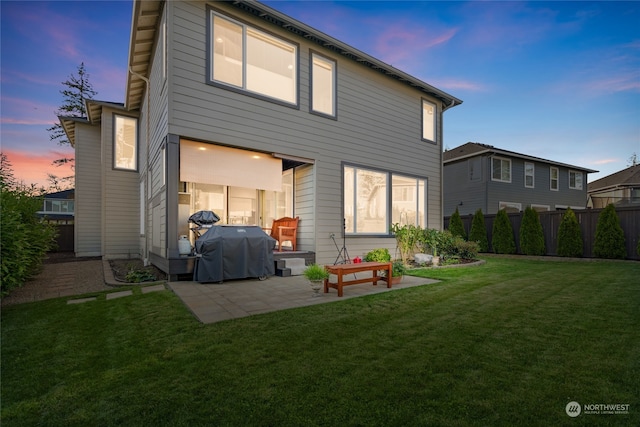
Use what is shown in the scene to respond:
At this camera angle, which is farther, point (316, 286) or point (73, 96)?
point (73, 96)

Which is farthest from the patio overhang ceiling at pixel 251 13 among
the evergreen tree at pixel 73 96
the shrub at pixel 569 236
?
the evergreen tree at pixel 73 96

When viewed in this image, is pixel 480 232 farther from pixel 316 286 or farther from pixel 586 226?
pixel 316 286

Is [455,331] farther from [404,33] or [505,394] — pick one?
[404,33]

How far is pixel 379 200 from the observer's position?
31.3ft

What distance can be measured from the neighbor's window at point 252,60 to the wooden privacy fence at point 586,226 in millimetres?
10508

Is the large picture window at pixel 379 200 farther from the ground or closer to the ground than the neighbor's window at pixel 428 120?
closer to the ground

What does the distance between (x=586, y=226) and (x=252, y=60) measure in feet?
40.7

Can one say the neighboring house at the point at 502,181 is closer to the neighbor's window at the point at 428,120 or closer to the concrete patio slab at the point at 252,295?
the neighbor's window at the point at 428,120

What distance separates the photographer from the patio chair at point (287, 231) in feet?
26.9

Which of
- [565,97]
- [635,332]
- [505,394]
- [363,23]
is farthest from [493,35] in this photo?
[505,394]

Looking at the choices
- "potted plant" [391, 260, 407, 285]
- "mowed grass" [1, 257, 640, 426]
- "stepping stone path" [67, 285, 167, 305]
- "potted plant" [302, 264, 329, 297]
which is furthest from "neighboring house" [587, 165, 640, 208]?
"stepping stone path" [67, 285, 167, 305]

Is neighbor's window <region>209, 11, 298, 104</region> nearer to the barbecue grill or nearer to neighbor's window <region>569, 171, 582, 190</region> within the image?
the barbecue grill

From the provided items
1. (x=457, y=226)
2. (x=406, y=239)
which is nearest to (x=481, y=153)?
(x=457, y=226)

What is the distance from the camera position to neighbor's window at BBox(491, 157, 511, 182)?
56.5 ft
